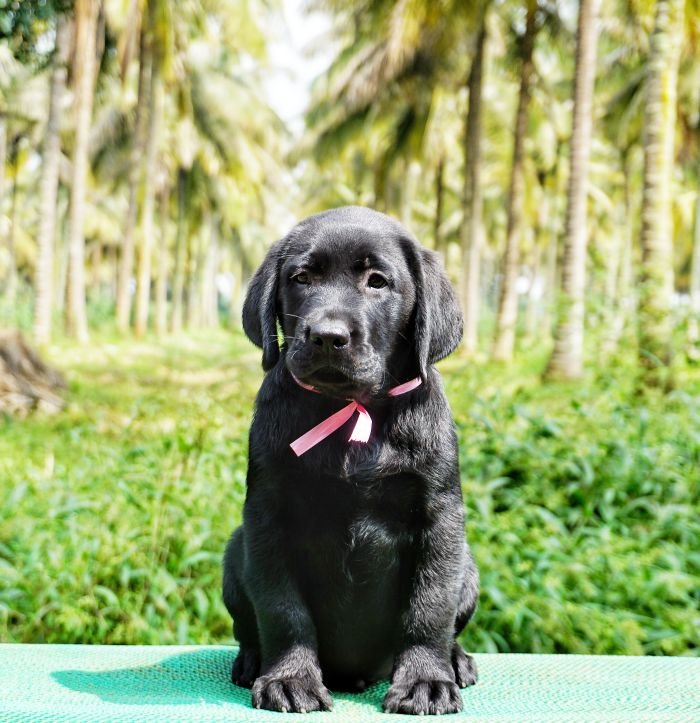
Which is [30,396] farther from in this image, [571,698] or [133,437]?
[571,698]

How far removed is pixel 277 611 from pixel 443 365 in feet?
36.1

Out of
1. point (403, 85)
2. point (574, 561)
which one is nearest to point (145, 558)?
point (574, 561)

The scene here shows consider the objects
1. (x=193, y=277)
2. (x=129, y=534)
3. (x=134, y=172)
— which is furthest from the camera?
(x=193, y=277)

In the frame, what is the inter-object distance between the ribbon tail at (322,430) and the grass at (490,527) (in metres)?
2.31

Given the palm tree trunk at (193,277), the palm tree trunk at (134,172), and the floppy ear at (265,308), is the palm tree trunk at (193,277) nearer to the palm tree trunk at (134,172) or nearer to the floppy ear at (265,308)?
the palm tree trunk at (134,172)

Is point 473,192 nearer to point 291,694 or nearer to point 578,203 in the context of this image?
point 578,203

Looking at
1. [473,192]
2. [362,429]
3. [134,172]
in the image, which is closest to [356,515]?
[362,429]

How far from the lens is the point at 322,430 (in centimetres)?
239

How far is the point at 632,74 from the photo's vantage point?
2653cm

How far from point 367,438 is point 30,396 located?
26.5 ft

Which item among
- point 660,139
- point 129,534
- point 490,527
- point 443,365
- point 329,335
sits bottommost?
point 129,534

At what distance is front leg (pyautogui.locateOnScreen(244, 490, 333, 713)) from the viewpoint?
2400 mm

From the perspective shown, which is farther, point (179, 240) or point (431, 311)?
A: point (179, 240)

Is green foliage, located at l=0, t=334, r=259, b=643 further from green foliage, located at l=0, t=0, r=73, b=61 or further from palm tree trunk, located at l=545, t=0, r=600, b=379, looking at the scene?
palm tree trunk, located at l=545, t=0, r=600, b=379
